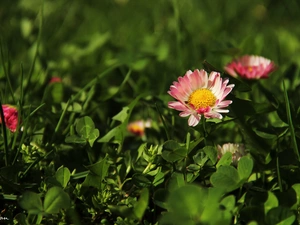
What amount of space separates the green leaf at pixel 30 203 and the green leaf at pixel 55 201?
15 millimetres

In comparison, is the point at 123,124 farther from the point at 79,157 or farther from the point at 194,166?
the point at 194,166

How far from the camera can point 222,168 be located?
1.20 m

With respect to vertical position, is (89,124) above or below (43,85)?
above

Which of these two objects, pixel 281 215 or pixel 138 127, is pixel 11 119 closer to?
pixel 138 127

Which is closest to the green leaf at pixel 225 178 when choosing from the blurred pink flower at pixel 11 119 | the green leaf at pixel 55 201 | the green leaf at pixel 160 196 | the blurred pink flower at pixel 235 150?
the green leaf at pixel 160 196

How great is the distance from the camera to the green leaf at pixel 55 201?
1.12 m

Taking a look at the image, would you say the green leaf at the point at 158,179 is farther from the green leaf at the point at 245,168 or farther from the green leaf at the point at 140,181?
the green leaf at the point at 245,168

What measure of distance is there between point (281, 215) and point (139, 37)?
1.80 metres

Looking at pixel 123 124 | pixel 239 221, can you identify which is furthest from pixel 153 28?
pixel 239 221

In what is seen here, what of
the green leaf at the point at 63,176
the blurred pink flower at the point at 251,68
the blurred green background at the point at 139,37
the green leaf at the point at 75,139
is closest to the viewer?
the green leaf at the point at 63,176

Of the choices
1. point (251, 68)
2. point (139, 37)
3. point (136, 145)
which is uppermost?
point (251, 68)

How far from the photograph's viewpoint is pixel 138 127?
1.83 meters

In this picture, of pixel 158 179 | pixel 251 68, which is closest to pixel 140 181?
pixel 158 179

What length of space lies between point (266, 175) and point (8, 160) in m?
0.64
